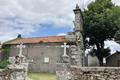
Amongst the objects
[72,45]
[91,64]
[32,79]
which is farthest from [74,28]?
[32,79]

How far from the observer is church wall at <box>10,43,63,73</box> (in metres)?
26.1

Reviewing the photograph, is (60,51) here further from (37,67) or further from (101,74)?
(101,74)

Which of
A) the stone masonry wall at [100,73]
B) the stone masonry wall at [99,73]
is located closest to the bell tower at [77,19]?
the stone masonry wall at [99,73]

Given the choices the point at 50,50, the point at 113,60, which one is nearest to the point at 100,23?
the point at 113,60

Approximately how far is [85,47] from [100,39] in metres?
2.31

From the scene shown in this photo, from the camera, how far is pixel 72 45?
25.7 metres

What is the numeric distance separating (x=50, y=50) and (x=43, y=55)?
931 millimetres

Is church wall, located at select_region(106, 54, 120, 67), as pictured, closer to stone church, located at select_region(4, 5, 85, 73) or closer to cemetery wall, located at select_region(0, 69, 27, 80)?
stone church, located at select_region(4, 5, 85, 73)

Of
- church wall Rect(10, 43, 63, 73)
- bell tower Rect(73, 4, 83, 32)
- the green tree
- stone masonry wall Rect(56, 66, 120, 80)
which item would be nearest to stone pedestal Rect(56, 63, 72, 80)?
stone masonry wall Rect(56, 66, 120, 80)

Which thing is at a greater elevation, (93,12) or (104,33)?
(93,12)

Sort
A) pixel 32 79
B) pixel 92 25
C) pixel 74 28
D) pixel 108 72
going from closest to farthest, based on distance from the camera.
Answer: pixel 108 72 < pixel 32 79 < pixel 74 28 < pixel 92 25

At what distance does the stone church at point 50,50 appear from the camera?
25.9 m

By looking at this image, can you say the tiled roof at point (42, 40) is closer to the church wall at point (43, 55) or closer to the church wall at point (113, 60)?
the church wall at point (43, 55)

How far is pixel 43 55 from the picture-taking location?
26750mm
